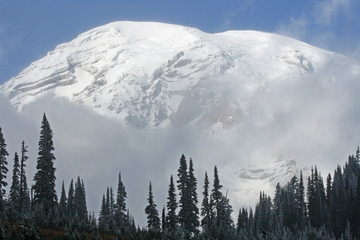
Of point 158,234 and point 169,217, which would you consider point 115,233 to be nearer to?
point 158,234

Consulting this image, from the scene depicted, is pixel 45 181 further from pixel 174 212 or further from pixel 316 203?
pixel 316 203

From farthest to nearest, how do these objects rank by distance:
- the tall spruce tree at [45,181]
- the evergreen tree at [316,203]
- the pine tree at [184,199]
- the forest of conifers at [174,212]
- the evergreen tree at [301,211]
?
the evergreen tree at [301,211]
the evergreen tree at [316,203]
the pine tree at [184,199]
the tall spruce tree at [45,181]
the forest of conifers at [174,212]

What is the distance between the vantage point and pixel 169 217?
90875mm

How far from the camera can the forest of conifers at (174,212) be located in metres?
63.0

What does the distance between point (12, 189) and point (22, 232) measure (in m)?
43.4

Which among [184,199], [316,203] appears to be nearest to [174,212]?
[184,199]

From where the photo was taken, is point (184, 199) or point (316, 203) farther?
point (316, 203)

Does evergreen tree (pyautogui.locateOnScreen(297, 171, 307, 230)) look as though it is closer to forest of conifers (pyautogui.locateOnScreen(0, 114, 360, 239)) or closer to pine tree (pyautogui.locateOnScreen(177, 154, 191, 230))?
forest of conifers (pyautogui.locateOnScreen(0, 114, 360, 239))

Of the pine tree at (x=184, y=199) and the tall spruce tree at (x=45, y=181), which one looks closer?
the tall spruce tree at (x=45, y=181)

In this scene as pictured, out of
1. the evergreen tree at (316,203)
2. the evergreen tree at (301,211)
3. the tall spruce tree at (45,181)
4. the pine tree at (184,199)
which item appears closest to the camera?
the tall spruce tree at (45,181)

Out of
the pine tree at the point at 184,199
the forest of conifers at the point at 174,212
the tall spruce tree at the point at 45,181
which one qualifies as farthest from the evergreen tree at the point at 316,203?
the tall spruce tree at the point at 45,181

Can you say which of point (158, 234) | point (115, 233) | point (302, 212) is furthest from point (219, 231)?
point (302, 212)

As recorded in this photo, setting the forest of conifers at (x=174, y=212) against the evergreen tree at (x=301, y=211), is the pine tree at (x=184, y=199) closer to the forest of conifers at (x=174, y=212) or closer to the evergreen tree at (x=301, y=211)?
the forest of conifers at (x=174, y=212)

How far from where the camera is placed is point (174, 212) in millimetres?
92188
